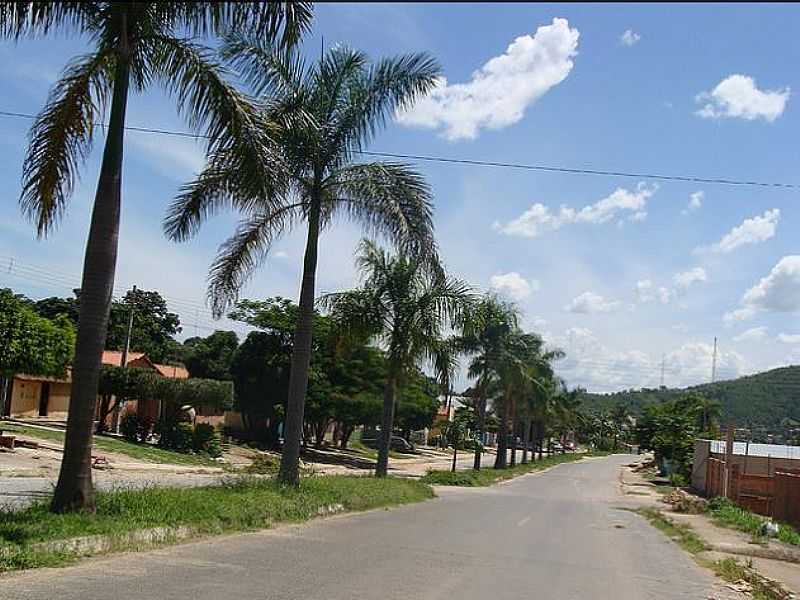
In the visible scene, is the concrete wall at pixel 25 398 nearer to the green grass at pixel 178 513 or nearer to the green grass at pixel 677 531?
the green grass at pixel 178 513

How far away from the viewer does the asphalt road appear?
30.7ft

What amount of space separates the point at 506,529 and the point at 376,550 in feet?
23.4

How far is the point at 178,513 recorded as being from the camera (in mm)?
13406

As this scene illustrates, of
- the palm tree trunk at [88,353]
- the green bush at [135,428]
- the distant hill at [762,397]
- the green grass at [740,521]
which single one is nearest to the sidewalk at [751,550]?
the green grass at [740,521]

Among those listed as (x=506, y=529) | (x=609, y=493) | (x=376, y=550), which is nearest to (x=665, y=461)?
(x=609, y=493)

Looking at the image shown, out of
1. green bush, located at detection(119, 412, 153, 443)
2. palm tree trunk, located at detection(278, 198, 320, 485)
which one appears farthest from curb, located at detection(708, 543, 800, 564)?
green bush, located at detection(119, 412, 153, 443)

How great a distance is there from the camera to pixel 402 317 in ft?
93.9

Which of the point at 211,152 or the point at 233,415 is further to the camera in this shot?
the point at 233,415

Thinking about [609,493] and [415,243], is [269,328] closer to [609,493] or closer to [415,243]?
[609,493]

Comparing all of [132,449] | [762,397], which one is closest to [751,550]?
[132,449]

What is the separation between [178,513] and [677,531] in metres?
15.6

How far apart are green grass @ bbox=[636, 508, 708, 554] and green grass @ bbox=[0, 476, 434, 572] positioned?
24.9 feet

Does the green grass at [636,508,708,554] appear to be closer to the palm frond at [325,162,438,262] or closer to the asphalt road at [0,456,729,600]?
the asphalt road at [0,456,729,600]

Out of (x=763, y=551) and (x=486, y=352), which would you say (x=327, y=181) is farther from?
(x=486, y=352)
